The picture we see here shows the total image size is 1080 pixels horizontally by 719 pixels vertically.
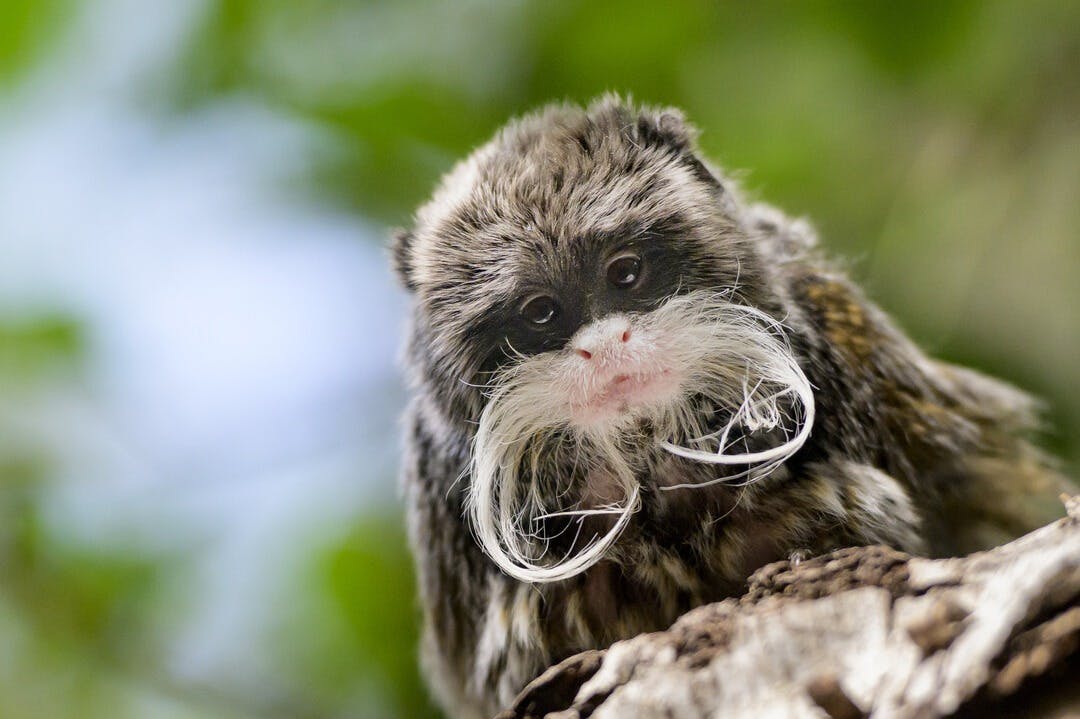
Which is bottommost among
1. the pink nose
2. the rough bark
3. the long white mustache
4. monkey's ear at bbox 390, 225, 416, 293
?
the rough bark

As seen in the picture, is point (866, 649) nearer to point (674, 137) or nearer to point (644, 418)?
point (644, 418)

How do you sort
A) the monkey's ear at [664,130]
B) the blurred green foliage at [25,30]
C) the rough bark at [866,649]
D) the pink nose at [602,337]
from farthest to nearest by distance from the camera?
the blurred green foliage at [25,30] < the monkey's ear at [664,130] < the pink nose at [602,337] < the rough bark at [866,649]

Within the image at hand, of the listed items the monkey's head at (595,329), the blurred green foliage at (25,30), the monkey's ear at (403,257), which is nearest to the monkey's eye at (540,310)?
the monkey's head at (595,329)

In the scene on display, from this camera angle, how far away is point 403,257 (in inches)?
57.7

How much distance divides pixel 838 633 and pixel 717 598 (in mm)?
306

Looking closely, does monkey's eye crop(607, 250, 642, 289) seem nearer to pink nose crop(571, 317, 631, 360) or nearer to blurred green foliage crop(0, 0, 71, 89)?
pink nose crop(571, 317, 631, 360)

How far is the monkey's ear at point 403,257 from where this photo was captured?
1443 millimetres

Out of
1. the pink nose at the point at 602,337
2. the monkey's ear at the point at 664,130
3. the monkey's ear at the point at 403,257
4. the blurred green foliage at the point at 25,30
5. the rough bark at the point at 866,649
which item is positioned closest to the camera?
the rough bark at the point at 866,649

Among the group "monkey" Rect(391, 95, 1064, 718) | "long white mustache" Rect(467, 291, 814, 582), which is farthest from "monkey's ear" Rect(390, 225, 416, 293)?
"long white mustache" Rect(467, 291, 814, 582)

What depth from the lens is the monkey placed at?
3.92ft

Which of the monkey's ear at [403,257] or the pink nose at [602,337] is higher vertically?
the monkey's ear at [403,257]

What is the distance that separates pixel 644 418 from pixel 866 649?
35 centimetres

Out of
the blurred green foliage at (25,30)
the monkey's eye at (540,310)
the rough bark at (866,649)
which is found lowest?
the rough bark at (866,649)

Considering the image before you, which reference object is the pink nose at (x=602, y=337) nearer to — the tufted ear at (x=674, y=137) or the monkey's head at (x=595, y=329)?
the monkey's head at (x=595, y=329)
